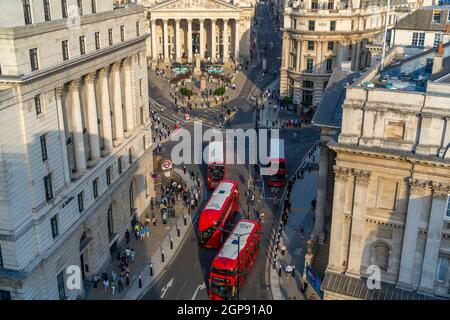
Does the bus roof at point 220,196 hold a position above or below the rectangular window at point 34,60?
below

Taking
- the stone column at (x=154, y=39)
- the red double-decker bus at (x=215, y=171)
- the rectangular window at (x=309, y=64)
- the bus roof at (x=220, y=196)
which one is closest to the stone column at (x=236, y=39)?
the stone column at (x=154, y=39)

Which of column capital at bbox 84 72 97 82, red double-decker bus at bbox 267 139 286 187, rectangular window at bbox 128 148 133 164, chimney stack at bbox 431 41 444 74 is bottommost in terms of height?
red double-decker bus at bbox 267 139 286 187

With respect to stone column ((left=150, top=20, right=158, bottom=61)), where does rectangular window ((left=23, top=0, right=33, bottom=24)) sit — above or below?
above

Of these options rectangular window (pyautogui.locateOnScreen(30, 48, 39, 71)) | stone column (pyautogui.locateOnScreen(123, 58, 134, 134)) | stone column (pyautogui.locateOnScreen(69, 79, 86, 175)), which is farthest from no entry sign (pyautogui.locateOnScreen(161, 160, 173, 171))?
rectangular window (pyautogui.locateOnScreen(30, 48, 39, 71))

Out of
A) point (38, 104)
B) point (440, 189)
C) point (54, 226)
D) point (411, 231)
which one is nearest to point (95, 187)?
point (54, 226)

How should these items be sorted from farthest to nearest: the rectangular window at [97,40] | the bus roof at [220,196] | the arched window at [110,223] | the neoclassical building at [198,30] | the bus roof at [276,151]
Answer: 1. the neoclassical building at [198,30]
2. the bus roof at [276,151]
3. the bus roof at [220,196]
4. the arched window at [110,223]
5. the rectangular window at [97,40]

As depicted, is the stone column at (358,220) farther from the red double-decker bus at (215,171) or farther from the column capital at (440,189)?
the red double-decker bus at (215,171)

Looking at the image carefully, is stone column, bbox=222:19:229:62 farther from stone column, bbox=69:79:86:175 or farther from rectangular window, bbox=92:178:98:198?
stone column, bbox=69:79:86:175
